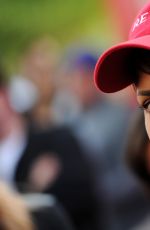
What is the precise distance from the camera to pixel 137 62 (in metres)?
2.12

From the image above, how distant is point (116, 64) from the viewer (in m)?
2.19

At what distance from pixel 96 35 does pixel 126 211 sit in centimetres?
1002

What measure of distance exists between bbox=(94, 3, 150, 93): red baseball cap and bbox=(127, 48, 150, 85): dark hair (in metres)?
0.01

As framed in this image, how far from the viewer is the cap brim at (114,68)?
206 cm

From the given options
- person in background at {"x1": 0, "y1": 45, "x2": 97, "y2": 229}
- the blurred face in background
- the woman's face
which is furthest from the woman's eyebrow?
the blurred face in background

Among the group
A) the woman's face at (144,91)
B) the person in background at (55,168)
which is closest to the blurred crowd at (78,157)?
the person in background at (55,168)

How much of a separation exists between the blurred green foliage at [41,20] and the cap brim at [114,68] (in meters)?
13.4

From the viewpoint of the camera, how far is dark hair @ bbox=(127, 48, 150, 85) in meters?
2.05

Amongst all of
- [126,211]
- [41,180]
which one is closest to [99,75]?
[41,180]

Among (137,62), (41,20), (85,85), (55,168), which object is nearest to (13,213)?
(137,62)

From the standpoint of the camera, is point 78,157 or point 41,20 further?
point 41,20

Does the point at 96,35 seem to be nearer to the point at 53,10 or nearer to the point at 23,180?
the point at 53,10

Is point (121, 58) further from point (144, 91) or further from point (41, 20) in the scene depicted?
point (41, 20)

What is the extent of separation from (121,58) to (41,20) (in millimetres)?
13937
